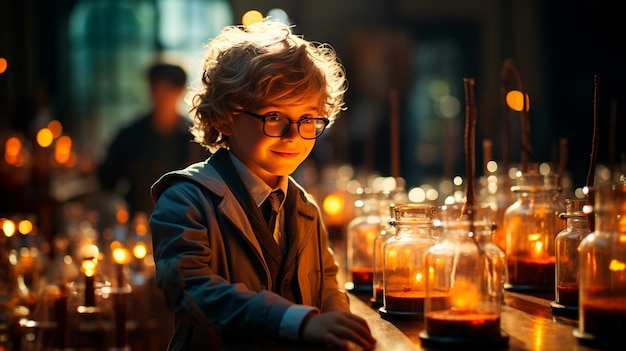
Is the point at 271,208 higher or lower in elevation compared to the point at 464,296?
higher

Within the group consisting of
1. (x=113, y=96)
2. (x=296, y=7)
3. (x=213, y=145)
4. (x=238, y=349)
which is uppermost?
(x=296, y=7)

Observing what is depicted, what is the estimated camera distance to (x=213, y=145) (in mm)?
2863

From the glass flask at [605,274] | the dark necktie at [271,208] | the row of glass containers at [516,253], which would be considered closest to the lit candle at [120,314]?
the row of glass containers at [516,253]

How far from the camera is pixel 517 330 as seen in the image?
2.23m

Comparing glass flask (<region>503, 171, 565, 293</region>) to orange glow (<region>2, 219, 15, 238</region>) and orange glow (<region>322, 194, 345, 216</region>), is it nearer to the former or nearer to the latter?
orange glow (<region>2, 219, 15, 238</region>)

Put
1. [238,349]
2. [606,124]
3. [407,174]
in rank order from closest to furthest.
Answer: [238,349], [606,124], [407,174]

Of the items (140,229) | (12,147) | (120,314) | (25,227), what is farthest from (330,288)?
(12,147)

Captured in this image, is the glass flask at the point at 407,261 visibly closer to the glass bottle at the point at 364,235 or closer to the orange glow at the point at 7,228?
the glass bottle at the point at 364,235

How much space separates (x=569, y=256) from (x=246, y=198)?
755 millimetres

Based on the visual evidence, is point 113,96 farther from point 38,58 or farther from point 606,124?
point 606,124

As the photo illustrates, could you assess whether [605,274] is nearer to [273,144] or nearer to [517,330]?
[517,330]

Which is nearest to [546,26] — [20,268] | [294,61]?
[20,268]

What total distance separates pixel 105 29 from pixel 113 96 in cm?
101

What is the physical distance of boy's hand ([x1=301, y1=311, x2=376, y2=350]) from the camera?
209 centimetres
